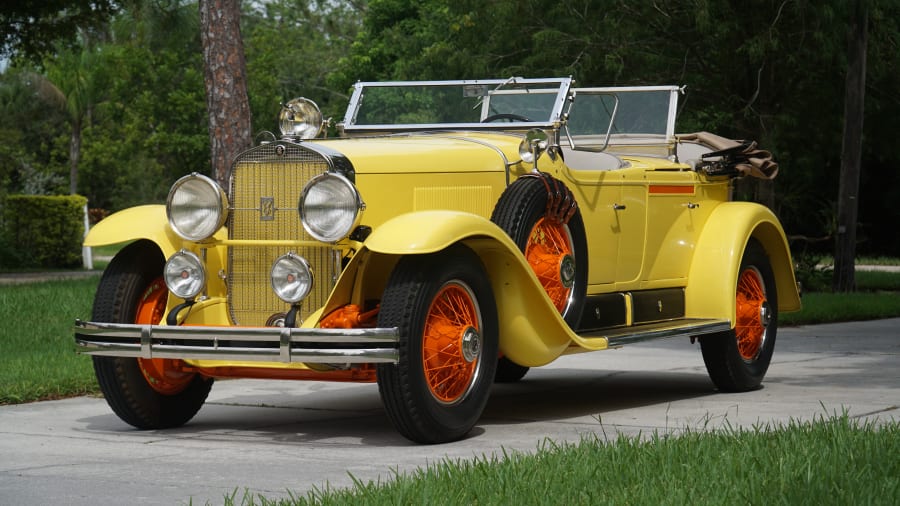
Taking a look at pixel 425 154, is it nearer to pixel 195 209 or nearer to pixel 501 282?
pixel 501 282

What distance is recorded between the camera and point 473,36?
2103 centimetres

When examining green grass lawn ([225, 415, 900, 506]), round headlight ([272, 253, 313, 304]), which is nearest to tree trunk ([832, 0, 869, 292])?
round headlight ([272, 253, 313, 304])

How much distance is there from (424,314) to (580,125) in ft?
11.2

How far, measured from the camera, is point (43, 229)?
84.9ft

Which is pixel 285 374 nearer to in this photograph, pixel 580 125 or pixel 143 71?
pixel 580 125

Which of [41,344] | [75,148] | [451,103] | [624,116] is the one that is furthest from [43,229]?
[75,148]

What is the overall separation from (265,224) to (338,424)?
117cm

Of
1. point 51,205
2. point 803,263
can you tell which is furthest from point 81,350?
point 51,205

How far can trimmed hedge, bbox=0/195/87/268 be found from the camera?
1013 inches

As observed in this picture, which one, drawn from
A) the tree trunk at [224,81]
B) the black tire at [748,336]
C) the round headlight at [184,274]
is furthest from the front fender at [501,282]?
the tree trunk at [224,81]

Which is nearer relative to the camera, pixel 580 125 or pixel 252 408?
pixel 252 408

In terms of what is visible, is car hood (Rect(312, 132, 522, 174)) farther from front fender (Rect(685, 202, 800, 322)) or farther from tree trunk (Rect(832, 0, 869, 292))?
tree trunk (Rect(832, 0, 869, 292))

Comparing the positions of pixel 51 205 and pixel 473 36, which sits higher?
pixel 473 36

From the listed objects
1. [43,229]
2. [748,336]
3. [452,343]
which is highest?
[452,343]
